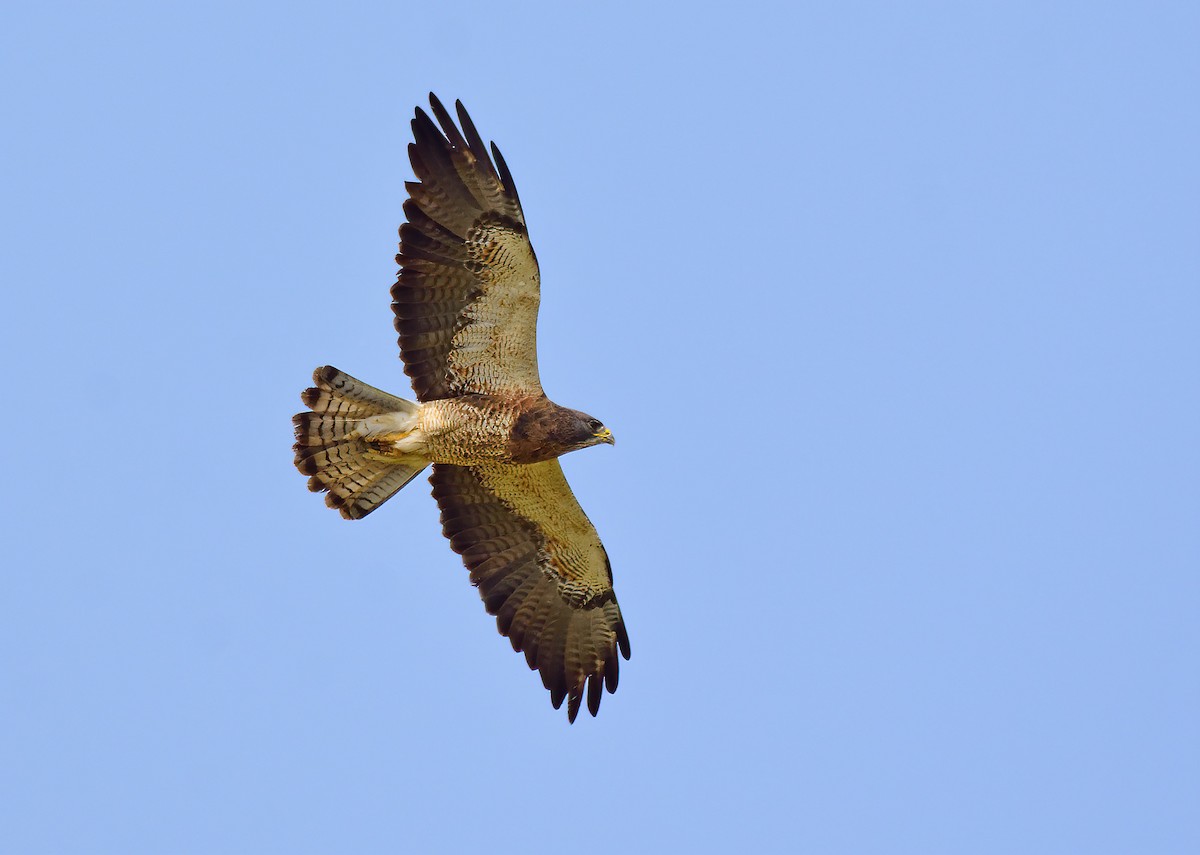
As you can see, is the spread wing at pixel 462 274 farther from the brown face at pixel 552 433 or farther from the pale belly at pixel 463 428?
the brown face at pixel 552 433

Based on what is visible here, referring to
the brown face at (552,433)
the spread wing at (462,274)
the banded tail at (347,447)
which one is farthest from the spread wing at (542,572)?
the spread wing at (462,274)

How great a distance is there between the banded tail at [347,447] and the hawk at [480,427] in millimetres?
12

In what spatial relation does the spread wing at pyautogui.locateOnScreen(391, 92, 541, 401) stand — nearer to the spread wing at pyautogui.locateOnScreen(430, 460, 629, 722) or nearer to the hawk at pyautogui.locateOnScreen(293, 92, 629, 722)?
the hawk at pyautogui.locateOnScreen(293, 92, 629, 722)

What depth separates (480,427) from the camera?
1389cm

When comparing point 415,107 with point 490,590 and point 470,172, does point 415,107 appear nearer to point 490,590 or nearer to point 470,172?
point 470,172

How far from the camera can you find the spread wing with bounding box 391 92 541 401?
529 inches

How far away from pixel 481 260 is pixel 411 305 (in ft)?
2.38

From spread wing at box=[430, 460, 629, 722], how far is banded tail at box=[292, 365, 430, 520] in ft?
2.04

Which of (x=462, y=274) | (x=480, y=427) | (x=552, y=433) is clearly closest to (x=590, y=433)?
(x=552, y=433)

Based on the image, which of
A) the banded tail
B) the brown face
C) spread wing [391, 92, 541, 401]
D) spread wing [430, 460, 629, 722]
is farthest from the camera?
spread wing [430, 460, 629, 722]

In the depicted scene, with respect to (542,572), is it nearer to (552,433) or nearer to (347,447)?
(552,433)

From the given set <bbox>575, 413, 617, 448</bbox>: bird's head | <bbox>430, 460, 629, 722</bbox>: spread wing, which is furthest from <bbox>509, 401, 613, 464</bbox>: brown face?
<bbox>430, 460, 629, 722</bbox>: spread wing

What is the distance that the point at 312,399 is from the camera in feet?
45.5

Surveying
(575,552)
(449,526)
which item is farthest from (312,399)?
(575,552)
